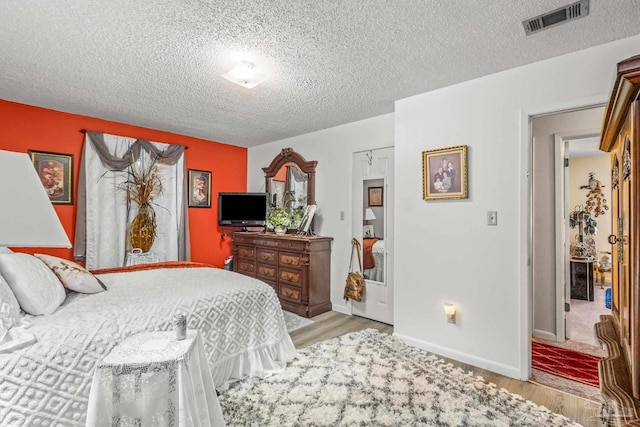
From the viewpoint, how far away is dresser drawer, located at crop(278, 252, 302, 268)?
4.11 metres

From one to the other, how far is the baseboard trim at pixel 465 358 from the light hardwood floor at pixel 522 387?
0.13 feet

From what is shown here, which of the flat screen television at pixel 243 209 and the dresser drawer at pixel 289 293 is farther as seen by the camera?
the flat screen television at pixel 243 209

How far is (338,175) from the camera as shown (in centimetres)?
430

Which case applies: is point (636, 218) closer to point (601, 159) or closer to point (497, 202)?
point (497, 202)

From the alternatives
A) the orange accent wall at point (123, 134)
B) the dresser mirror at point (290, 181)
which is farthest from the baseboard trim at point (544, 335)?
the orange accent wall at point (123, 134)

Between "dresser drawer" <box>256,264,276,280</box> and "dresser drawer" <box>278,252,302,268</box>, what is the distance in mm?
199

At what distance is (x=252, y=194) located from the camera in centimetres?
505

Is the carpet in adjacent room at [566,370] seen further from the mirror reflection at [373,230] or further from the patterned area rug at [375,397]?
the mirror reflection at [373,230]

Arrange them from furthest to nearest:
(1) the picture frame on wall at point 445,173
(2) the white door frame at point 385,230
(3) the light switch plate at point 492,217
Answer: (2) the white door frame at point 385,230, (1) the picture frame on wall at point 445,173, (3) the light switch plate at point 492,217

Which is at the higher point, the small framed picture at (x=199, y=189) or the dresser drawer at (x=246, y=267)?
the small framed picture at (x=199, y=189)

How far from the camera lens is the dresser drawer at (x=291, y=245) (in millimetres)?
4083

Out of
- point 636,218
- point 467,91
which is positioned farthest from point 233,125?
point 636,218

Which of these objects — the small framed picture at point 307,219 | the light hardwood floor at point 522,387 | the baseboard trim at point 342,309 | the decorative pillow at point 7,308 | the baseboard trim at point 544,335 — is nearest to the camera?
the decorative pillow at point 7,308

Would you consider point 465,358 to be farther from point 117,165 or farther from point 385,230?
point 117,165
